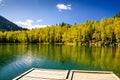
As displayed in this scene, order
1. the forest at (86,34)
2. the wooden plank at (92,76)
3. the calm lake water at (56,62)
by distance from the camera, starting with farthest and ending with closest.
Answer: the forest at (86,34) < the calm lake water at (56,62) < the wooden plank at (92,76)

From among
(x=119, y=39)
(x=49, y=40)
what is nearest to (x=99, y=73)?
(x=119, y=39)

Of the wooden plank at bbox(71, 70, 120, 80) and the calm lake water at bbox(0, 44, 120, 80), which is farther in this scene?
the calm lake water at bbox(0, 44, 120, 80)

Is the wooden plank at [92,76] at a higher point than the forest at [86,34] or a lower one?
→ lower

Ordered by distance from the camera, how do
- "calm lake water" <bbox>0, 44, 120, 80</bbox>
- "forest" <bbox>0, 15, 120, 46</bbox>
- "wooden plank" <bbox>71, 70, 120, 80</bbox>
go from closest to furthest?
"wooden plank" <bbox>71, 70, 120, 80</bbox>, "calm lake water" <bbox>0, 44, 120, 80</bbox>, "forest" <bbox>0, 15, 120, 46</bbox>

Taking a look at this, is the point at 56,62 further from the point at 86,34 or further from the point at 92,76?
the point at 86,34

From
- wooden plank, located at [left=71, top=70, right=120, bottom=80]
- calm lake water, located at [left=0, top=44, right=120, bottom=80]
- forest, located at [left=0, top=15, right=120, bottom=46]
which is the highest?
forest, located at [left=0, top=15, right=120, bottom=46]

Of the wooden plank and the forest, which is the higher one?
the forest

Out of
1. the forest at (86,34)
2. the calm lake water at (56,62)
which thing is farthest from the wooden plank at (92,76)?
the forest at (86,34)

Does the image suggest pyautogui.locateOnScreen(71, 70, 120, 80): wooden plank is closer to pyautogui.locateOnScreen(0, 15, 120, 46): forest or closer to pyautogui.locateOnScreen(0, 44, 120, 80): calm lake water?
pyautogui.locateOnScreen(0, 44, 120, 80): calm lake water

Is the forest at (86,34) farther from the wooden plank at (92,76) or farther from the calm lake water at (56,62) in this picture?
the wooden plank at (92,76)

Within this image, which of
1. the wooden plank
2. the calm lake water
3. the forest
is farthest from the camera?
the forest

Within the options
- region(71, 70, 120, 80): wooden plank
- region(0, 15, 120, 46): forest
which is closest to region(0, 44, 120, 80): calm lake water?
region(71, 70, 120, 80): wooden plank

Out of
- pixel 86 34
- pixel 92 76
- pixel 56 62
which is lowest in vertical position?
pixel 56 62

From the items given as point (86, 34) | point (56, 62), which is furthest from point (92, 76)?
point (86, 34)
